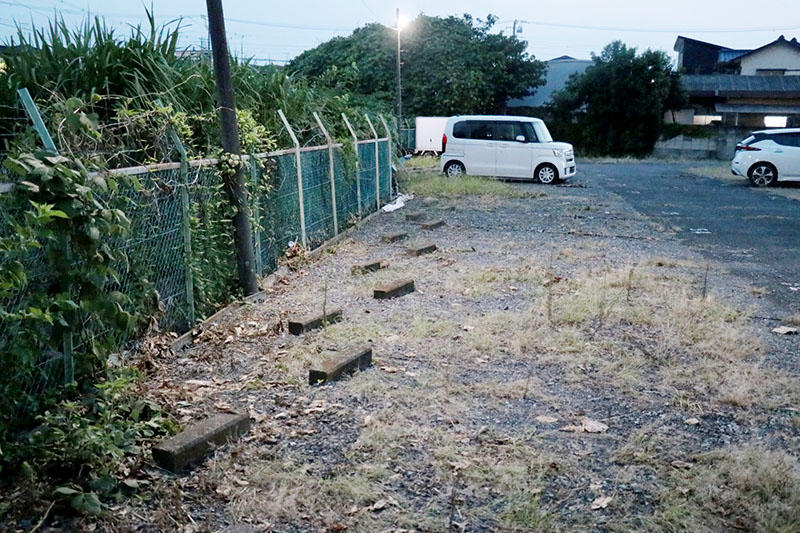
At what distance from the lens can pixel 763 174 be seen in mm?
17266

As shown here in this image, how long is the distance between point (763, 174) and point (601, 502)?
1682cm

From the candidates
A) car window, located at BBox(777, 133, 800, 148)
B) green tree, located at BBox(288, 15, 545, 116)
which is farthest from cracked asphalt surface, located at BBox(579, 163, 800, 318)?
green tree, located at BBox(288, 15, 545, 116)

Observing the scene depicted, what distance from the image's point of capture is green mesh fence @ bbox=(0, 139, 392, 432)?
3.53 meters

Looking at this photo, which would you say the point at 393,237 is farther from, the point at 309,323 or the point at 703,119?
the point at 703,119

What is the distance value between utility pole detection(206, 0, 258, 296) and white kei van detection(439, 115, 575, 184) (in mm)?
Result: 11809

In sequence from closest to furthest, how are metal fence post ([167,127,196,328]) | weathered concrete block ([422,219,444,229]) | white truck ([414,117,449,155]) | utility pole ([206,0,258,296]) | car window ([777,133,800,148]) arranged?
1. metal fence post ([167,127,196,328])
2. utility pole ([206,0,258,296])
3. weathered concrete block ([422,219,444,229])
4. car window ([777,133,800,148])
5. white truck ([414,117,449,155])

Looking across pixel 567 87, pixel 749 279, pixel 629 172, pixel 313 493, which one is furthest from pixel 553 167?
pixel 567 87

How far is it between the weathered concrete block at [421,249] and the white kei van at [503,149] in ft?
29.8

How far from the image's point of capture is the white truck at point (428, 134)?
2914 cm

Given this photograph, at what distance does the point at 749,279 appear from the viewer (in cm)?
729

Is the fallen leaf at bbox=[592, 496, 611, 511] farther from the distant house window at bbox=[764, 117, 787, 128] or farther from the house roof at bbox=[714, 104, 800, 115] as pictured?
the distant house window at bbox=[764, 117, 787, 128]

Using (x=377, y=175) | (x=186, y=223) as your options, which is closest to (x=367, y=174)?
(x=377, y=175)

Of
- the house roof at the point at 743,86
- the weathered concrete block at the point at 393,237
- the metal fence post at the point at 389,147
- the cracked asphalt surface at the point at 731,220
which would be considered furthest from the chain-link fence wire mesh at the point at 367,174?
the house roof at the point at 743,86

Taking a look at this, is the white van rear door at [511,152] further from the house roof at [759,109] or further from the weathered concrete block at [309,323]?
the house roof at [759,109]
